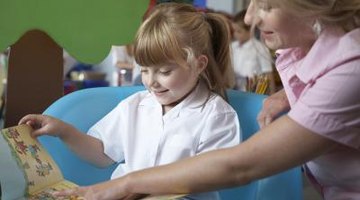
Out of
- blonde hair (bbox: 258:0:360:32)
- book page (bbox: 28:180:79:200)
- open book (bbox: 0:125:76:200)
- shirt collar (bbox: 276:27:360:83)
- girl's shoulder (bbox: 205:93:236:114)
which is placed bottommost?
girl's shoulder (bbox: 205:93:236:114)

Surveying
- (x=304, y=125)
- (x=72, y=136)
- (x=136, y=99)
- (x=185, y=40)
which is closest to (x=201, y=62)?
(x=185, y=40)

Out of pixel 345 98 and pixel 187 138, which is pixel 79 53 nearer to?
pixel 187 138

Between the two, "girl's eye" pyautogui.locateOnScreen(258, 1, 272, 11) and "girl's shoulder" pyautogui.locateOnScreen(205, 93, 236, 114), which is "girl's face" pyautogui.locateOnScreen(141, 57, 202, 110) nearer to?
"girl's shoulder" pyautogui.locateOnScreen(205, 93, 236, 114)

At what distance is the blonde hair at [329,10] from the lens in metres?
0.53

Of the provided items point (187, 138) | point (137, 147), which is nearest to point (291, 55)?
point (187, 138)

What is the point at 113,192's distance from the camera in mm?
611

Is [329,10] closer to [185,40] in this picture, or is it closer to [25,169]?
[185,40]

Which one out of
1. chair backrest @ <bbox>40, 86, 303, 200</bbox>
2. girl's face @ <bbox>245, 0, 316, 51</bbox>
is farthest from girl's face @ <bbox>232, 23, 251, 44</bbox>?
girl's face @ <bbox>245, 0, 316, 51</bbox>

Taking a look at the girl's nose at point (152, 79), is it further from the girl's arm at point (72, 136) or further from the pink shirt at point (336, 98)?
the pink shirt at point (336, 98)

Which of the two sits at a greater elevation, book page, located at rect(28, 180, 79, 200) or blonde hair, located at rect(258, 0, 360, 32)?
blonde hair, located at rect(258, 0, 360, 32)

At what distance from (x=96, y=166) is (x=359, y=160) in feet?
1.64

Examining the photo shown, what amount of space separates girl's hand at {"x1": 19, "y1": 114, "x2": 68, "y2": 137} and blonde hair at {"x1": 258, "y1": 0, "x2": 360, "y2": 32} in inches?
17.1

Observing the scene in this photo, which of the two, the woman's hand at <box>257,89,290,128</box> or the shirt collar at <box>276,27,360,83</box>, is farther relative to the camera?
the woman's hand at <box>257,89,290,128</box>

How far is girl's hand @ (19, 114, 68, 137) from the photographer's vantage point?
2.58 feet
